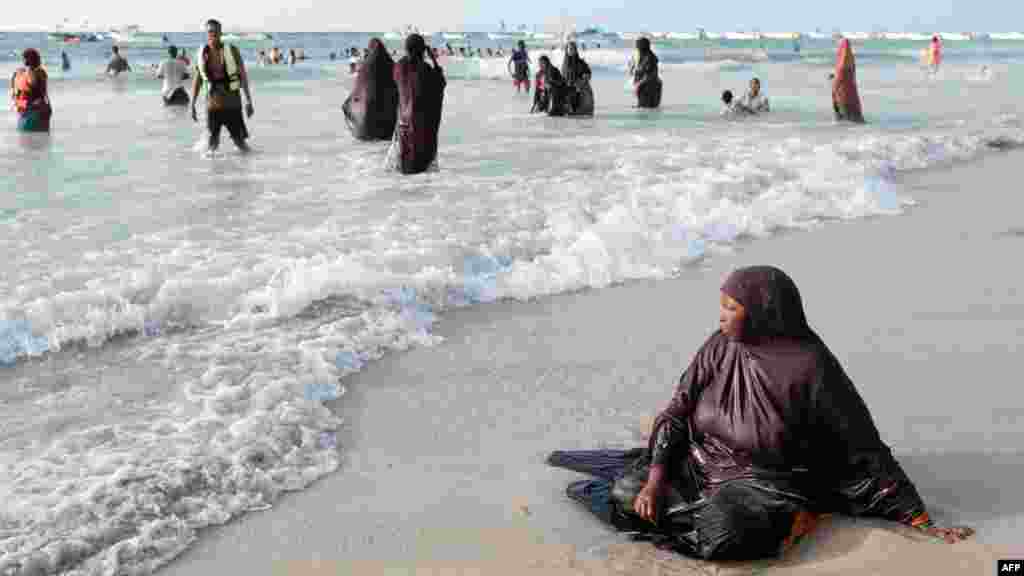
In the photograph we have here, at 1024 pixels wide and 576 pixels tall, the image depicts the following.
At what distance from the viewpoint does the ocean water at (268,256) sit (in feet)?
11.9

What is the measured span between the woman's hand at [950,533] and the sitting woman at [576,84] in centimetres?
1540

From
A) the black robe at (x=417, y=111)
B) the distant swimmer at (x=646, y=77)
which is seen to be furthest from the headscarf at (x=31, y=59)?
the distant swimmer at (x=646, y=77)

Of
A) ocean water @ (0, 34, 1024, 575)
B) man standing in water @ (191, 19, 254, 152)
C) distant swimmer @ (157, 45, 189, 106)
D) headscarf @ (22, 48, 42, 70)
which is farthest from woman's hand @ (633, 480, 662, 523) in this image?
distant swimmer @ (157, 45, 189, 106)

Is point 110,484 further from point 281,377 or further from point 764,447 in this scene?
point 764,447

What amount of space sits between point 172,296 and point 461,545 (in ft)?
10.2

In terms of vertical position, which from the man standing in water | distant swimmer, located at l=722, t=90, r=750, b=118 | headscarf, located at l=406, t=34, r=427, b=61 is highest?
headscarf, located at l=406, t=34, r=427, b=61

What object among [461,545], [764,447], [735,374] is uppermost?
[735,374]

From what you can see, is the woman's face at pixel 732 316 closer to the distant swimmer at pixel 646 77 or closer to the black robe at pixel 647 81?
the distant swimmer at pixel 646 77

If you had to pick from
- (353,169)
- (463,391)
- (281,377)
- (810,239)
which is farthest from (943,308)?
(353,169)

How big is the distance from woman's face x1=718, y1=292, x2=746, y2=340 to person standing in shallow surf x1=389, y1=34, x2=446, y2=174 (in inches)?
294

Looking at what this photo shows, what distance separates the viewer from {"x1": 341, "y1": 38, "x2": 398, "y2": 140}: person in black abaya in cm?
1338

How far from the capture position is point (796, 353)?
3.13 metres

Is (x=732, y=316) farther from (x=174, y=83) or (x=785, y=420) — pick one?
(x=174, y=83)

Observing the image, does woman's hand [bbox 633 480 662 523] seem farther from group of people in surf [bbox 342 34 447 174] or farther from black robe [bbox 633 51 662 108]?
black robe [bbox 633 51 662 108]
